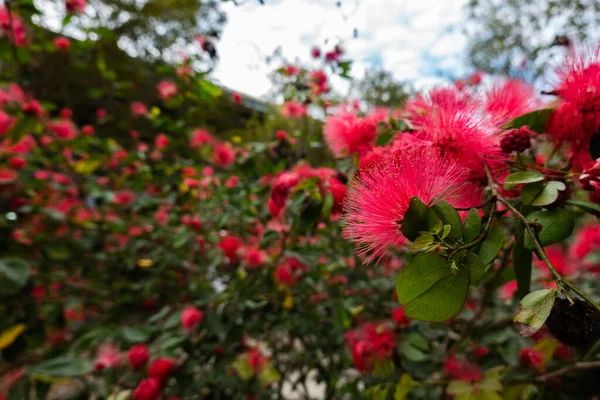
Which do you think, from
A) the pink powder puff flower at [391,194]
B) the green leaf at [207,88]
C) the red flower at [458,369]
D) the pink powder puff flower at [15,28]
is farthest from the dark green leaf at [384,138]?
the pink powder puff flower at [15,28]

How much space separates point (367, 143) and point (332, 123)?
91 mm

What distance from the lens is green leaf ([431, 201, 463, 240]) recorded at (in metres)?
0.37

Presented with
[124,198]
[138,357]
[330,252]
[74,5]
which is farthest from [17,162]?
[330,252]

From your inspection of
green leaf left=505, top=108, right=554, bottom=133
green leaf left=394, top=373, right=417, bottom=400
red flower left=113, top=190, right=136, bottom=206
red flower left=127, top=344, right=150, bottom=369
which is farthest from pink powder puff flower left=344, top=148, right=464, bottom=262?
red flower left=113, top=190, right=136, bottom=206

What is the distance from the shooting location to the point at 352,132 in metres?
0.72

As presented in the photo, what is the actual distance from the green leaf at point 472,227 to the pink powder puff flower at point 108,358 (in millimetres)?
1513

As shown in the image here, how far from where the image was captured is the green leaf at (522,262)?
0.46 m

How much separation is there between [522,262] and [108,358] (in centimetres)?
157

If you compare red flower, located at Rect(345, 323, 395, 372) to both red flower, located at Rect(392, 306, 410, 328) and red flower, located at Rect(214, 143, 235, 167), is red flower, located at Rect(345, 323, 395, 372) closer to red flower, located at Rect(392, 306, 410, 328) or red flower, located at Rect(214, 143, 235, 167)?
red flower, located at Rect(392, 306, 410, 328)

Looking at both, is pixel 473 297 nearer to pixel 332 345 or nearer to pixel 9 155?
pixel 332 345

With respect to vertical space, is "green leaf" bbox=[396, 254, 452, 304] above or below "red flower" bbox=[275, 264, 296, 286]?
Answer: above

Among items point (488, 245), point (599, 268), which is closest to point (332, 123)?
point (488, 245)

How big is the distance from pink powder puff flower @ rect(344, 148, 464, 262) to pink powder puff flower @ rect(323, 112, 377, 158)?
11.0 inches

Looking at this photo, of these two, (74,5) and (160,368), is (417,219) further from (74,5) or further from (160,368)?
(74,5)
